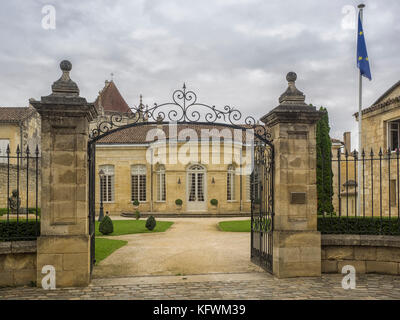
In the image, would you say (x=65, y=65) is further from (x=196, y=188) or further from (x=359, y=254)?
(x=196, y=188)

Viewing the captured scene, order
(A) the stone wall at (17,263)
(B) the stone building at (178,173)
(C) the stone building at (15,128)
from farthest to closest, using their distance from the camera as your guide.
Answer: (C) the stone building at (15,128) → (B) the stone building at (178,173) → (A) the stone wall at (17,263)

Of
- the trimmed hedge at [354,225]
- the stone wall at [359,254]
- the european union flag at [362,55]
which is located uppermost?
the european union flag at [362,55]

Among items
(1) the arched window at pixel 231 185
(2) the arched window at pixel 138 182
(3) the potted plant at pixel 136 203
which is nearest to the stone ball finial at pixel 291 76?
(1) the arched window at pixel 231 185

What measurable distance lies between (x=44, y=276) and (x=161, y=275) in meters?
2.18

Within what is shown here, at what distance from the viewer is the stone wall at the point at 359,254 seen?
748cm

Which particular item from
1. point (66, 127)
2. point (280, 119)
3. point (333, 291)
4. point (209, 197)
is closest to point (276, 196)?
point (280, 119)

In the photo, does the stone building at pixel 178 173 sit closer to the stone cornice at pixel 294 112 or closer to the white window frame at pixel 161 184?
the white window frame at pixel 161 184

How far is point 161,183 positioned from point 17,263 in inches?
834

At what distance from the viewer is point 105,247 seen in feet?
36.3

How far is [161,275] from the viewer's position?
25.0 feet

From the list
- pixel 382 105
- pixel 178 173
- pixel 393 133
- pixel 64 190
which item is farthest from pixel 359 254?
pixel 178 173

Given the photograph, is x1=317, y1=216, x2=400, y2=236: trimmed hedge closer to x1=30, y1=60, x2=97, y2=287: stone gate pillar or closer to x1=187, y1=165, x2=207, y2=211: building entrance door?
x1=30, y1=60, x2=97, y2=287: stone gate pillar

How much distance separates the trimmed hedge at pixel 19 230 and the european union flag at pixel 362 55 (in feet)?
37.7

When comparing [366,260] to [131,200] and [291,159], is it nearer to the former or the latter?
[291,159]
